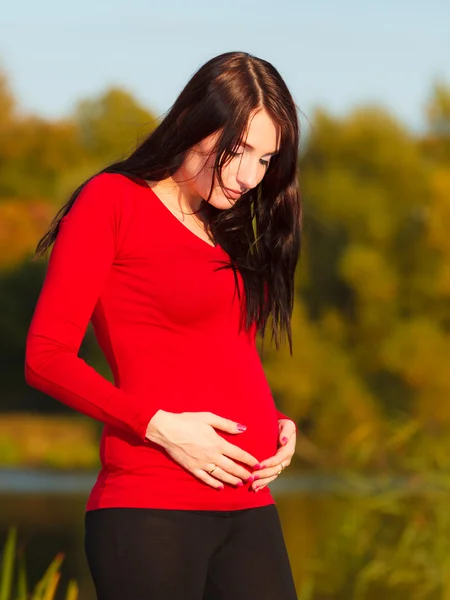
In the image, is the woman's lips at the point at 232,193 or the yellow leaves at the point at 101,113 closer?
the woman's lips at the point at 232,193

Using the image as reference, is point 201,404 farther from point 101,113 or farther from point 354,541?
point 101,113

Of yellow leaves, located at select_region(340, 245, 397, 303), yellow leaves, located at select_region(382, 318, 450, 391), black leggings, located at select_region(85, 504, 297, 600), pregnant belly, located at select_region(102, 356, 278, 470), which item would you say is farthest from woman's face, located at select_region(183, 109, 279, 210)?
yellow leaves, located at select_region(340, 245, 397, 303)

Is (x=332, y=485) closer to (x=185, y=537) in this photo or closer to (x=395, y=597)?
(x=395, y=597)

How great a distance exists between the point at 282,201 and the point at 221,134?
1.25 ft

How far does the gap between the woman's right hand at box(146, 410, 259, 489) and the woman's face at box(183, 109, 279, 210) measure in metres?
0.49

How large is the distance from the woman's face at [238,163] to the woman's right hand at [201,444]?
1.62 feet

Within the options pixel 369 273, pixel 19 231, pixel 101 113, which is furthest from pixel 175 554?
pixel 101 113

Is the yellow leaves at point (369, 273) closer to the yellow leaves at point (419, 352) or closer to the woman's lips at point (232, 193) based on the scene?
the yellow leaves at point (419, 352)

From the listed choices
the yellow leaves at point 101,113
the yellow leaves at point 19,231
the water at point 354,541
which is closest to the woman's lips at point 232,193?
the water at point 354,541

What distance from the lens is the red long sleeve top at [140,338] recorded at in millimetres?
2645

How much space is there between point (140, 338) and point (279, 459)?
424mm

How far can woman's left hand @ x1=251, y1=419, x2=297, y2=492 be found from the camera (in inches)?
111

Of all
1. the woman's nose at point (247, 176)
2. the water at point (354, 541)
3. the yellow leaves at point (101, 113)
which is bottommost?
the water at point (354, 541)

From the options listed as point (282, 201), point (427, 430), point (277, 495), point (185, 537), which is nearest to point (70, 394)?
point (185, 537)
